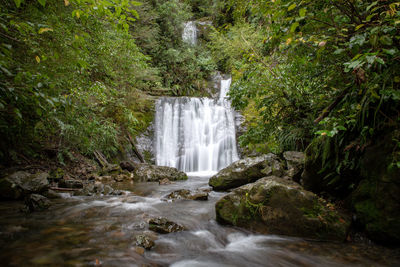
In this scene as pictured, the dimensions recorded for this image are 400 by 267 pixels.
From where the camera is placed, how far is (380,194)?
2482 millimetres

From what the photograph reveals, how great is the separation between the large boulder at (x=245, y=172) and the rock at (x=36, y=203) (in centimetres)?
383

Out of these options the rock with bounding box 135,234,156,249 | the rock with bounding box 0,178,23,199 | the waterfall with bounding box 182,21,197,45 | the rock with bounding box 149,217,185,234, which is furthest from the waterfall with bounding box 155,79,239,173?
the waterfall with bounding box 182,21,197,45

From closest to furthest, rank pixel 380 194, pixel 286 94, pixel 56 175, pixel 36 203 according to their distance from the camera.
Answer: pixel 380 194 → pixel 36 203 → pixel 286 94 → pixel 56 175

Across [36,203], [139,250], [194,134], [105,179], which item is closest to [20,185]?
[36,203]

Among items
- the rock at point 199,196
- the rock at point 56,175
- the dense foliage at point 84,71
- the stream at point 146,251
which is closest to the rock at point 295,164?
the stream at point 146,251

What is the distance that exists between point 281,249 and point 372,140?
1749mm

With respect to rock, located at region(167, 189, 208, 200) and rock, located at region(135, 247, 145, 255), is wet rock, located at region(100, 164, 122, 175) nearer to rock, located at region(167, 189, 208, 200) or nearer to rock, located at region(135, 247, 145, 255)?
rock, located at region(167, 189, 208, 200)

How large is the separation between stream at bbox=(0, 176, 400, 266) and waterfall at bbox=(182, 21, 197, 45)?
18693mm

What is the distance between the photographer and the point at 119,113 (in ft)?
33.3

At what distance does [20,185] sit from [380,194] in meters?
6.17

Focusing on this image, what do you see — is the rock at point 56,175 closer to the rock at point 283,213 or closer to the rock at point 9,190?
the rock at point 9,190

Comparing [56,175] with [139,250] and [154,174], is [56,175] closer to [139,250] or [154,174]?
[154,174]

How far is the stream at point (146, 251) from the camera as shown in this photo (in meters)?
2.34

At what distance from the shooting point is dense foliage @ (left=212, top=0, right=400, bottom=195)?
2.02 m
